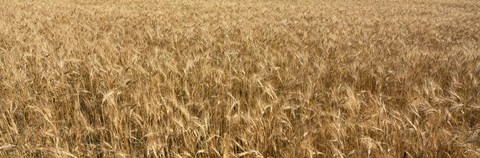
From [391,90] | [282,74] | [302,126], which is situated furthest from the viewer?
[282,74]

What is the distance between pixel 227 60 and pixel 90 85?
1.18 metres

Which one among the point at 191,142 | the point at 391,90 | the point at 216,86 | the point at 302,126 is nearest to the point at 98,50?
the point at 216,86

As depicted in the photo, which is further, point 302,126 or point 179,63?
point 179,63

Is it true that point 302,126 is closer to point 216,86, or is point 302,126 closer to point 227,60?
point 216,86

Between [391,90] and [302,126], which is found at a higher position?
[302,126]

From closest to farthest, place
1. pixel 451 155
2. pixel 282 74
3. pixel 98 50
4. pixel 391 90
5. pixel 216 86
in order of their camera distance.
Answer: pixel 451 155 < pixel 216 86 < pixel 391 90 < pixel 282 74 < pixel 98 50

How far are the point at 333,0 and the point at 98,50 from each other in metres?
17.3

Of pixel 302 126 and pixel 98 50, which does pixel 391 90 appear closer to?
pixel 302 126

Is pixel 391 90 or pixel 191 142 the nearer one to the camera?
pixel 191 142

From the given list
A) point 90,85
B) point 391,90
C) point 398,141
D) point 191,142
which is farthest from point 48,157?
point 391,90

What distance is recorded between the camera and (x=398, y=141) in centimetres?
157

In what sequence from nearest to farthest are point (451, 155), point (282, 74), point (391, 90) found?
point (451, 155)
point (391, 90)
point (282, 74)

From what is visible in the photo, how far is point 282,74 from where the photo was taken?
2.83 meters

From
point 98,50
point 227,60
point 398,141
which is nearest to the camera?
point 398,141
